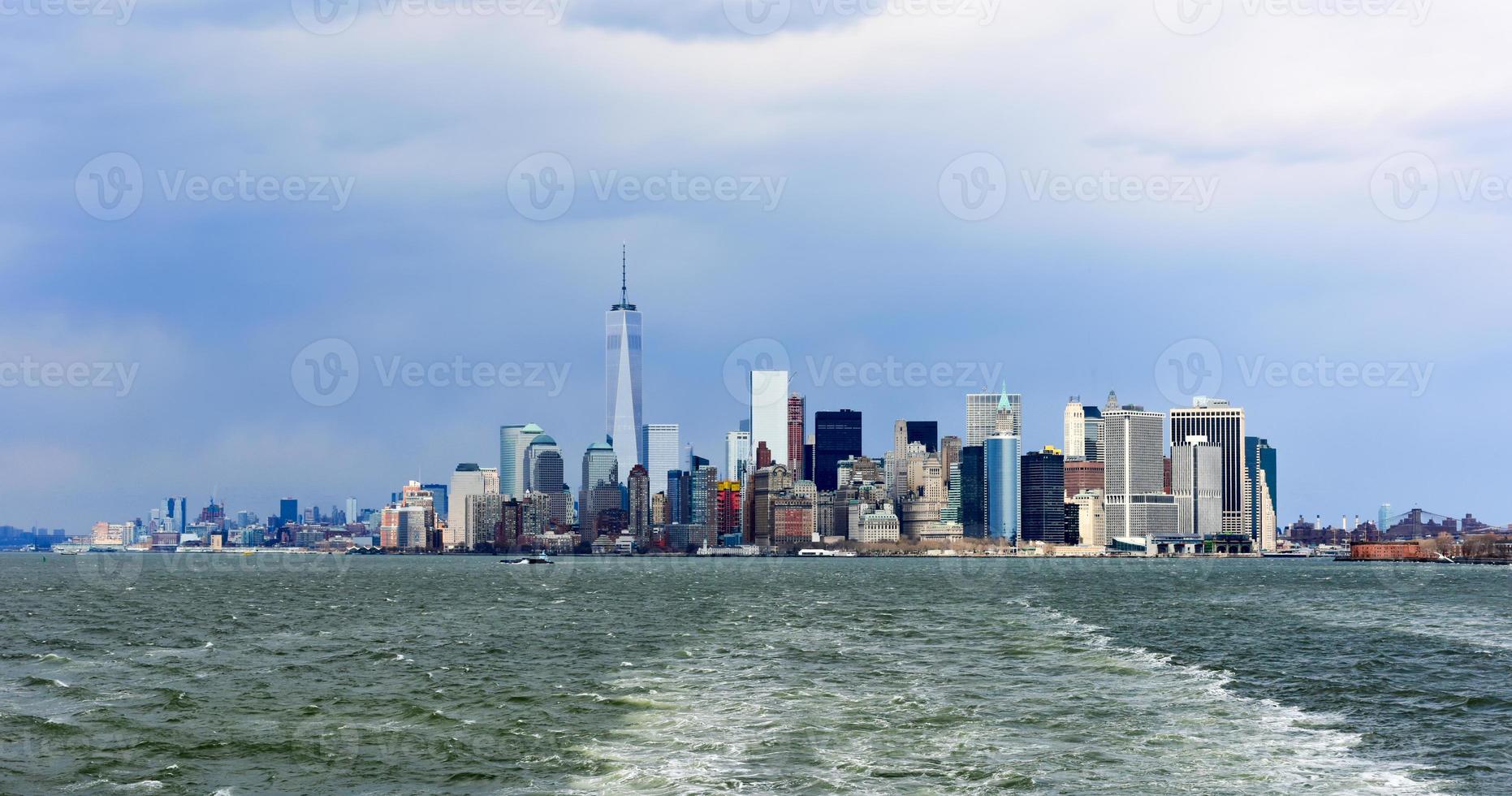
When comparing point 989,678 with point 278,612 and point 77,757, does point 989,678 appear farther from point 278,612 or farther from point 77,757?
point 278,612

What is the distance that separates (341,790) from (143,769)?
21.1 feet

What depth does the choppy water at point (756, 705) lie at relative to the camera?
37.2 metres

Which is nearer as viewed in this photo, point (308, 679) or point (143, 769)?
point (143, 769)

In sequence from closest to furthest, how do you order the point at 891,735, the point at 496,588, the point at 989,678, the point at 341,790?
the point at 341,790 → the point at 891,735 → the point at 989,678 → the point at 496,588

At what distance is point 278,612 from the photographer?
113 metres

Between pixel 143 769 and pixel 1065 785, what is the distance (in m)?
23.6

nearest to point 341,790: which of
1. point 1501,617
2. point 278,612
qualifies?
point 278,612

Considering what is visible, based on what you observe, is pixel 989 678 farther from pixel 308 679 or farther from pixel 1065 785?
pixel 308 679

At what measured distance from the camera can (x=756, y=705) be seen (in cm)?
4991

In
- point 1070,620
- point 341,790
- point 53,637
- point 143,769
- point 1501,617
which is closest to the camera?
point 341,790

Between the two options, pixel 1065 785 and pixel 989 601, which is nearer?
pixel 1065 785

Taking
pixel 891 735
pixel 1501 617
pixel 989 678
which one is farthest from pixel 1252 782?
pixel 1501 617

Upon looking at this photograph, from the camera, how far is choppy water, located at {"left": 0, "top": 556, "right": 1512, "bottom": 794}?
37188mm

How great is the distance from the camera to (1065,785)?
35.2 m
